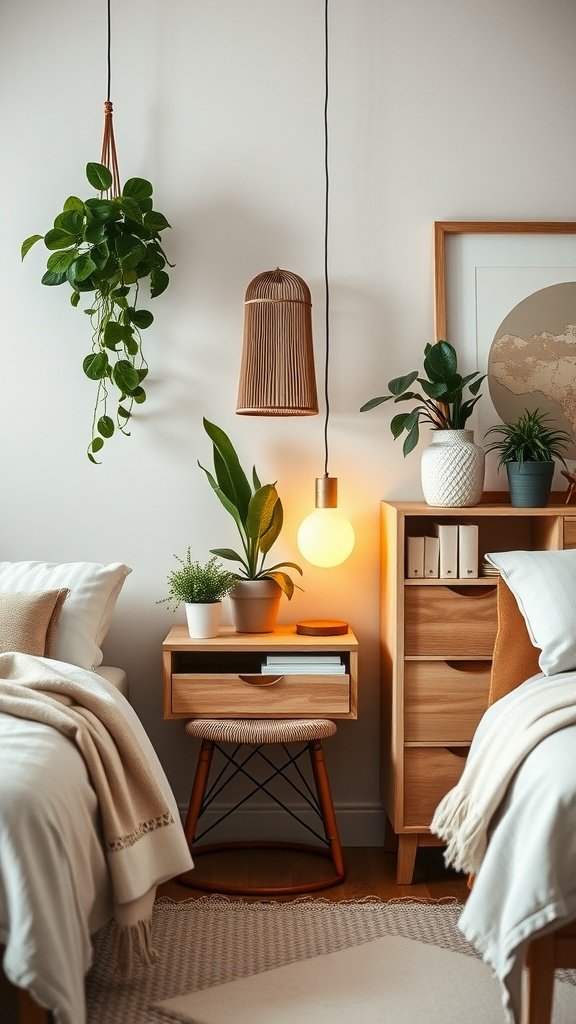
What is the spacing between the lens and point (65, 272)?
3.00 meters

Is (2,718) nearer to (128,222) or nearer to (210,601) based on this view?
(210,601)

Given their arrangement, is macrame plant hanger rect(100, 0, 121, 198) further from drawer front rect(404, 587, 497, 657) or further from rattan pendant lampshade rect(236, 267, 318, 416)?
drawer front rect(404, 587, 497, 657)

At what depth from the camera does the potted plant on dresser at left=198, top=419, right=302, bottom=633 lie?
302 cm

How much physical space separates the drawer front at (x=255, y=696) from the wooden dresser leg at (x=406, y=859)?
43cm

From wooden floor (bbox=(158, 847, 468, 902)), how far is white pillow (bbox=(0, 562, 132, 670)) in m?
0.73

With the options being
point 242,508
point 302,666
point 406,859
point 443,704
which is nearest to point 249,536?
point 242,508

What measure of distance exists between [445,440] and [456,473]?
0.13 metres

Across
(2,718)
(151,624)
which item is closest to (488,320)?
(151,624)

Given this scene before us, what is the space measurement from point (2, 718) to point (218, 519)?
126cm

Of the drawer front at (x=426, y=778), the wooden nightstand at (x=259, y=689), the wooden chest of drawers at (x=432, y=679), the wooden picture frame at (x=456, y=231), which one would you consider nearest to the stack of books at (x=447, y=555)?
the wooden chest of drawers at (x=432, y=679)

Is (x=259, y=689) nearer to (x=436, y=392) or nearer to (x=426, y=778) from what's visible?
(x=426, y=778)

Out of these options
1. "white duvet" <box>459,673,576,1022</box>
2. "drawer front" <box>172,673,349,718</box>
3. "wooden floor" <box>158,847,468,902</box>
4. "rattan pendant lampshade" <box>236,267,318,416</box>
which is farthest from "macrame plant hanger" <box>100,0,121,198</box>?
"white duvet" <box>459,673,576,1022</box>

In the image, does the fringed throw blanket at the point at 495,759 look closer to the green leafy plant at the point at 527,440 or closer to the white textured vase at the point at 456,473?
the white textured vase at the point at 456,473

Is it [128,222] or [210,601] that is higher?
[128,222]
